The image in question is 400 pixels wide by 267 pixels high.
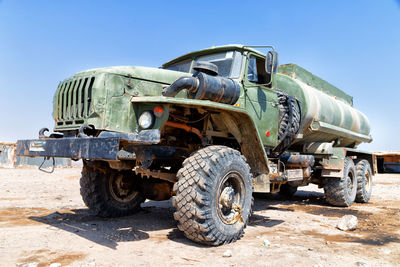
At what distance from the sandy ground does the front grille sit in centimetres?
154

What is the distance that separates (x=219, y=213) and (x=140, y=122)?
150 cm

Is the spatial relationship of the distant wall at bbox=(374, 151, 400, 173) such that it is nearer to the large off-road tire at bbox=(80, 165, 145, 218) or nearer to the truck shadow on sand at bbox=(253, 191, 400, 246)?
the truck shadow on sand at bbox=(253, 191, 400, 246)

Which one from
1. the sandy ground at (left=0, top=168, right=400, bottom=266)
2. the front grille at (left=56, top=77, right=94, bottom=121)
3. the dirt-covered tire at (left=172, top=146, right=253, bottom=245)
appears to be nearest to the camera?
the sandy ground at (left=0, top=168, right=400, bottom=266)

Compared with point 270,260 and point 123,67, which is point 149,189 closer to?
point 123,67

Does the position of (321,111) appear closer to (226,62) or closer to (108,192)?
Answer: (226,62)

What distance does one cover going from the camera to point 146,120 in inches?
158

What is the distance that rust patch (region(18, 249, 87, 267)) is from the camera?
322 cm

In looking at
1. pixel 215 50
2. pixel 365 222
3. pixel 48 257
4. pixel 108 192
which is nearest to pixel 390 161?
pixel 365 222

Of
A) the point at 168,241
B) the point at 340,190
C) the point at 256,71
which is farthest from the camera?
the point at 340,190

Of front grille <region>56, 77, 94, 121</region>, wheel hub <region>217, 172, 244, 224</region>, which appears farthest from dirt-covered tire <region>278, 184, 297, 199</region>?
front grille <region>56, 77, 94, 121</region>

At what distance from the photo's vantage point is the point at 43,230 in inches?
178

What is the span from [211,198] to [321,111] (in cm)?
A: 480

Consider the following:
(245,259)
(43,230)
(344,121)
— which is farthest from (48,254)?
(344,121)

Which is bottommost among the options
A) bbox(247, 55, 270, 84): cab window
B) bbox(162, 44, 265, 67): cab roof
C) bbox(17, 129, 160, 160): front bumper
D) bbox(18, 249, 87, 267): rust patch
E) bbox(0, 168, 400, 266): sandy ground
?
bbox(0, 168, 400, 266): sandy ground
